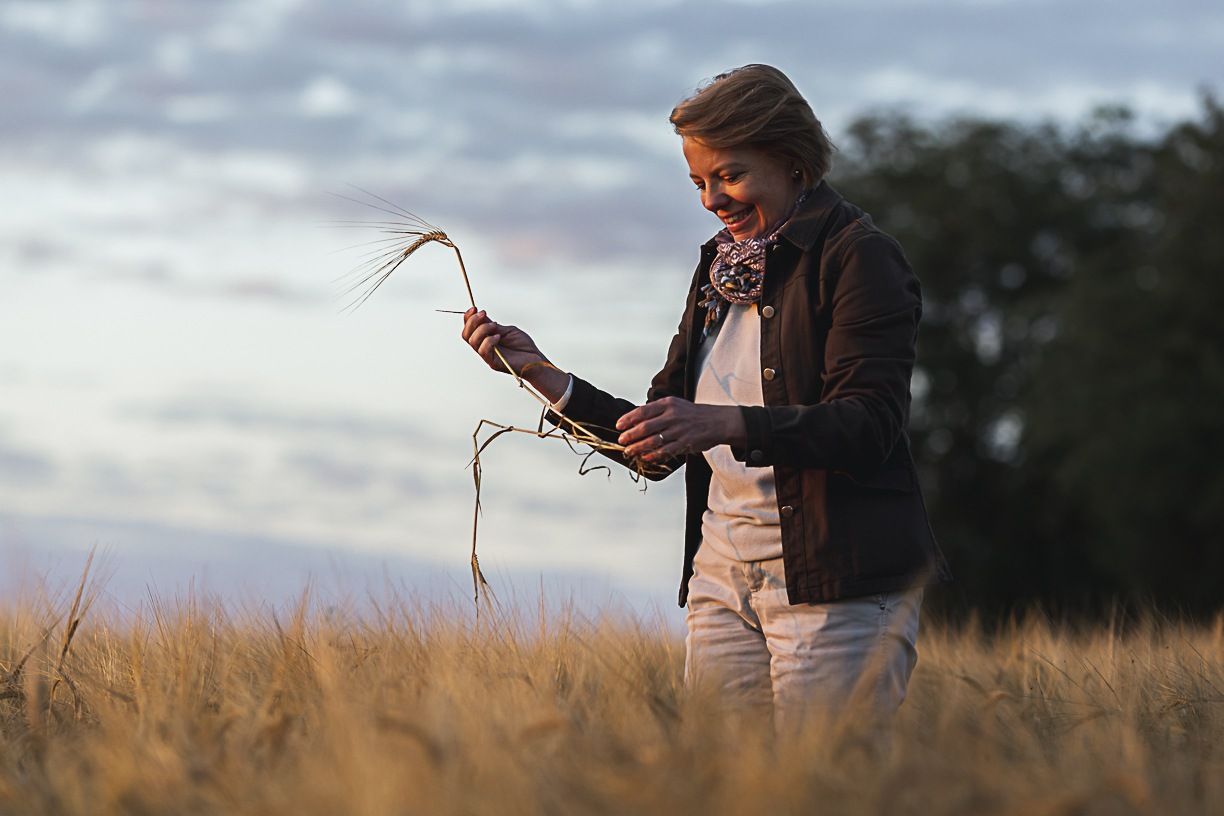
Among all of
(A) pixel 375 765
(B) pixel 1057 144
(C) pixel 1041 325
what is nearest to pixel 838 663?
(A) pixel 375 765

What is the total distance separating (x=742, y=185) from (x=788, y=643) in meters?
1.33

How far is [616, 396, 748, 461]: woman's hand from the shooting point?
13.1ft

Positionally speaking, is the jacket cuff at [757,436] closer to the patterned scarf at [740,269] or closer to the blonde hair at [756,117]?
the patterned scarf at [740,269]

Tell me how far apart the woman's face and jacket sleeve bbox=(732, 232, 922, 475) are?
1.05 ft

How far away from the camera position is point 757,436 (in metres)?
4.05

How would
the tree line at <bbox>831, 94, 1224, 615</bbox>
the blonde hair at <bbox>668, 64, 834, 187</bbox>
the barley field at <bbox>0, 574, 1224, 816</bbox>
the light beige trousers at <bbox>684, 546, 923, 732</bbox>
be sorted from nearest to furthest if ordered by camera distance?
the barley field at <bbox>0, 574, 1224, 816</bbox> < the light beige trousers at <bbox>684, 546, 923, 732</bbox> < the blonde hair at <bbox>668, 64, 834, 187</bbox> < the tree line at <bbox>831, 94, 1224, 615</bbox>

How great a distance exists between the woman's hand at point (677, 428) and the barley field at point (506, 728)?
66 centimetres

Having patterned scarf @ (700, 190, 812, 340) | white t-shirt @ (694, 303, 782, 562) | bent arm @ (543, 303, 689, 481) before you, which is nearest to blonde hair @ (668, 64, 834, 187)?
patterned scarf @ (700, 190, 812, 340)

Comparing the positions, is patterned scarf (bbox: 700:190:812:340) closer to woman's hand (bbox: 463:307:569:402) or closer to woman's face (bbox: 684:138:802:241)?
woman's face (bbox: 684:138:802:241)

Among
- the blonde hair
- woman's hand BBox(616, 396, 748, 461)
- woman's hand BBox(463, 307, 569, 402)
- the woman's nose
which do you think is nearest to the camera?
woman's hand BBox(616, 396, 748, 461)

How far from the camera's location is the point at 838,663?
420 centimetres

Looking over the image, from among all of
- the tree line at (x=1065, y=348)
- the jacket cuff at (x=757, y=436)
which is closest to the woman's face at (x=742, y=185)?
the jacket cuff at (x=757, y=436)

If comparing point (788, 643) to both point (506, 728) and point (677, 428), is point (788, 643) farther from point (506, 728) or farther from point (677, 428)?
point (506, 728)

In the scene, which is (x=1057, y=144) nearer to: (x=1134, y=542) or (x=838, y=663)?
(x=1134, y=542)
